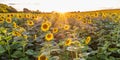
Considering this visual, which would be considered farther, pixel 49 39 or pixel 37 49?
pixel 37 49

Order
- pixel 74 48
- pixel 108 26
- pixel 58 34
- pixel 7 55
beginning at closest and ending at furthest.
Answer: pixel 74 48
pixel 7 55
pixel 58 34
pixel 108 26

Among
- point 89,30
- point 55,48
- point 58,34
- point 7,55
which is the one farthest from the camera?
point 89,30

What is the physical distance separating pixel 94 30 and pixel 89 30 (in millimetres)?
146

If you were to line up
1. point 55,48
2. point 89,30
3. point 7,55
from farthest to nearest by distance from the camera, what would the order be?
point 89,30, point 7,55, point 55,48

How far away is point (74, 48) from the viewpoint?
3795mm

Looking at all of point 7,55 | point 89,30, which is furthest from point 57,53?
point 89,30

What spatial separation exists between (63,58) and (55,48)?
0.17 m

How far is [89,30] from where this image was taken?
21.1ft

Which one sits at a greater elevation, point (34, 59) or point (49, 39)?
point (49, 39)

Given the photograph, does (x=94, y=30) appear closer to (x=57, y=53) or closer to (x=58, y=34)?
(x=58, y=34)

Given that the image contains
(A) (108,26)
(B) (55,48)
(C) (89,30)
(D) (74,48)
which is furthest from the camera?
(A) (108,26)

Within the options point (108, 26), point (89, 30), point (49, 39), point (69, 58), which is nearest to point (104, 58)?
point (69, 58)

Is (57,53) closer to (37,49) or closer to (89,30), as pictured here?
(37,49)

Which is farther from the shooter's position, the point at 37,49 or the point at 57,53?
the point at 37,49
